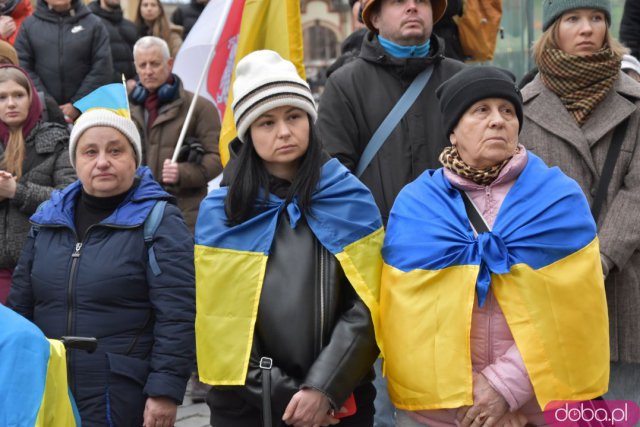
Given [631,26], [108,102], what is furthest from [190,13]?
[108,102]

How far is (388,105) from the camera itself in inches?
186

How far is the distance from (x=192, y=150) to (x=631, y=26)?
356 cm

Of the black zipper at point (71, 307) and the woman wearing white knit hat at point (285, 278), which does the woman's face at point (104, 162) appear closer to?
the black zipper at point (71, 307)

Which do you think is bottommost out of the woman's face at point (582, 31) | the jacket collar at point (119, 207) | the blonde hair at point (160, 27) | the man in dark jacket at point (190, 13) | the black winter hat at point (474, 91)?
the man in dark jacket at point (190, 13)

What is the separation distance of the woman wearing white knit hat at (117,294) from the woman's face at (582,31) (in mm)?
1962

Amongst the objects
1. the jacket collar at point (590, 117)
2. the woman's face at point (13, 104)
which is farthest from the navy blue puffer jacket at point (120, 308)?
the jacket collar at point (590, 117)

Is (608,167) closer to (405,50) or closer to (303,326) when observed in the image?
(405,50)

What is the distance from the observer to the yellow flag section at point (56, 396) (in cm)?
330

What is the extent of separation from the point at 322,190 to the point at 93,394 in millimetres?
1291

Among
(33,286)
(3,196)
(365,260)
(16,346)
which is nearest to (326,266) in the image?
(365,260)

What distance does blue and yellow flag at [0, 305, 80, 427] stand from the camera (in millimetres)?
3188

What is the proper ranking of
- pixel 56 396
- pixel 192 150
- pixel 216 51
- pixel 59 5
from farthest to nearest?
pixel 59 5 → pixel 192 150 → pixel 216 51 → pixel 56 396

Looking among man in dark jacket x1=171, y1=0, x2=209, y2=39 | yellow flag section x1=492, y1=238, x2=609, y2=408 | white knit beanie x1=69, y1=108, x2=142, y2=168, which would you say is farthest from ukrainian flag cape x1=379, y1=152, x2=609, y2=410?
man in dark jacket x1=171, y1=0, x2=209, y2=39

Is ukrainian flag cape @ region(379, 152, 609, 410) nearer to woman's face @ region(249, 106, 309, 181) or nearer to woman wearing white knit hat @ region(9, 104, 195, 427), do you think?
woman's face @ region(249, 106, 309, 181)
